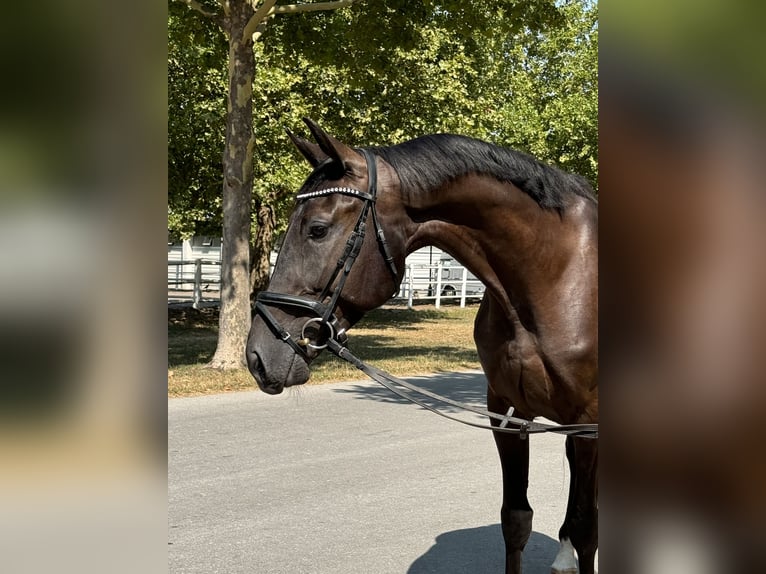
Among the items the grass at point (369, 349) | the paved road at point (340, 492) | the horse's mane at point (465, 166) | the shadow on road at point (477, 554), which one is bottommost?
the grass at point (369, 349)

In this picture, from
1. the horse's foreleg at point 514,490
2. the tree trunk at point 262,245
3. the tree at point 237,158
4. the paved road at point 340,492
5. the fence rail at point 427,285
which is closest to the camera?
the horse's foreleg at point 514,490

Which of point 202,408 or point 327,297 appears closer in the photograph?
point 327,297

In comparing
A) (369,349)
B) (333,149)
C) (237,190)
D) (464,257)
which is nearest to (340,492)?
(464,257)

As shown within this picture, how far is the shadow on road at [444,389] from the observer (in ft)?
34.3

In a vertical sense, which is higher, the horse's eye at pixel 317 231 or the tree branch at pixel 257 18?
the tree branch at pixel 257 18

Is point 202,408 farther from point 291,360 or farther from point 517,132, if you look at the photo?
point 517,132

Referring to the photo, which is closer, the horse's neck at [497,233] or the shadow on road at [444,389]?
the horse's neck at [497,233]

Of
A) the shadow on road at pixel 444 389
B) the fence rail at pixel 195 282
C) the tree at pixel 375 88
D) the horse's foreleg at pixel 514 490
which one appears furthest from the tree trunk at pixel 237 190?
the horse's foreleg at pixel 514 490

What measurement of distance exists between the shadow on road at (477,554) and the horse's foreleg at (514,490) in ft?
2.56

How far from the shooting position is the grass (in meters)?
11.5

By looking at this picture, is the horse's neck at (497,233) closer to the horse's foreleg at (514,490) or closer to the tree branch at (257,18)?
the horse's foreleg at (514,490)
